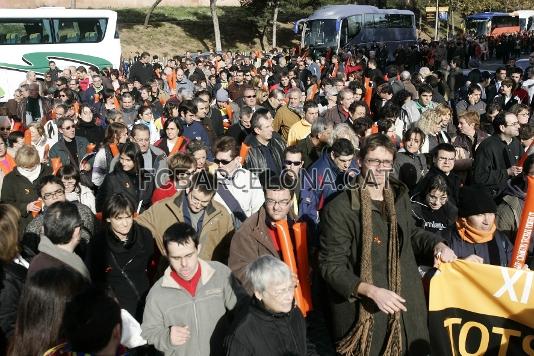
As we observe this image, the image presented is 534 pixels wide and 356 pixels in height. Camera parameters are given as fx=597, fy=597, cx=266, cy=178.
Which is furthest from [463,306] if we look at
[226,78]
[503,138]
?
[226,78]

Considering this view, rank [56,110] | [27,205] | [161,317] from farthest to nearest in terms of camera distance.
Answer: [56,110] < [27,205] < [161,317]

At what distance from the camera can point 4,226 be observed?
13.2ft

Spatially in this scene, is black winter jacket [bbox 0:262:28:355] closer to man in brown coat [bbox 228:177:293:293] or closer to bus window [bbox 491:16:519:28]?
man in brown coat [bbox 228:177:293:293]

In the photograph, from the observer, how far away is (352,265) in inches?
145

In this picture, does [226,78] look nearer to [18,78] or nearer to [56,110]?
[56,110]

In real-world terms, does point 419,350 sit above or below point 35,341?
below

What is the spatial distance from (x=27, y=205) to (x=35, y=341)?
11.2 feet

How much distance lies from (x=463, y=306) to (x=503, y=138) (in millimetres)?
3664

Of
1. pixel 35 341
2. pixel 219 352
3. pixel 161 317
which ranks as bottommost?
pixel 219 352

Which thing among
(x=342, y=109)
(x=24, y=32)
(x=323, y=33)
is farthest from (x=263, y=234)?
(x=323, y=33)

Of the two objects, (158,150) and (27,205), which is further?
(158,150)

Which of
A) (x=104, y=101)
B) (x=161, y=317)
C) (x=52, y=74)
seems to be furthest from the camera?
(x=52, y=74)

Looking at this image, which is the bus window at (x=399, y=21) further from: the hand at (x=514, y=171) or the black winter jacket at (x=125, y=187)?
the black winter jacket at (x=125, y=187)

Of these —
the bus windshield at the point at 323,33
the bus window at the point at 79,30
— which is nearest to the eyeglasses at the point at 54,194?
the bus window at the point at 79,30
